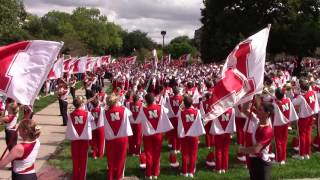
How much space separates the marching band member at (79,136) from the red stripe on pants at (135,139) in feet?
8.99

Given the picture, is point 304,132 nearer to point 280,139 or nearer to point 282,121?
point 280,139

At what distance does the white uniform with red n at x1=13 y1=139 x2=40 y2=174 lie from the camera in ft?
22.8

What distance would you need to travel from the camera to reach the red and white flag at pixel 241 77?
819 cm

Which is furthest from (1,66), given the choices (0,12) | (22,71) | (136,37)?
(136,37)

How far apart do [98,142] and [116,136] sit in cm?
293

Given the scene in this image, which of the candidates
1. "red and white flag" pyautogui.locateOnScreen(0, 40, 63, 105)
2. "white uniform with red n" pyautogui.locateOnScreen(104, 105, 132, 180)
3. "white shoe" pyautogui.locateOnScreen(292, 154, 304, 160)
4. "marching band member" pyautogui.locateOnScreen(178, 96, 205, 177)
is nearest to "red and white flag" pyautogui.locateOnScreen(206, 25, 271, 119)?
"red and white flag" pyautogui.locateOnScreen(0, 40, 63, 105)

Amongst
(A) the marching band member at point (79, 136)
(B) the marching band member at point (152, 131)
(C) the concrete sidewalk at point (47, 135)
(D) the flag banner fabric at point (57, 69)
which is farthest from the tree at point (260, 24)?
(A) the marching band member at point (79, 136)

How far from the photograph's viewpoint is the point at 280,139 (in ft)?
40.0

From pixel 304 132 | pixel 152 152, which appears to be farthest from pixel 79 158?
pixel 304 132

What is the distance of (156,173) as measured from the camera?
11.5 meters

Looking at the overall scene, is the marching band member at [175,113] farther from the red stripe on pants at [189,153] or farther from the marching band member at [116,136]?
the marching band member at [116,136]

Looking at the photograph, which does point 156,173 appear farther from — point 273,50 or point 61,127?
point 273,50

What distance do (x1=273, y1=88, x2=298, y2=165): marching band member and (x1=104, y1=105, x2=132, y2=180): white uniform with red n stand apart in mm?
3544

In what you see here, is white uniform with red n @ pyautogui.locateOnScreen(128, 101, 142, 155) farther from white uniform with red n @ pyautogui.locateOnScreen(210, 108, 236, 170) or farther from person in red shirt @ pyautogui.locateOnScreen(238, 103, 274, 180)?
person in red shirt @ pyautogui.locateOnScreen(238, 103, 274, 180)
